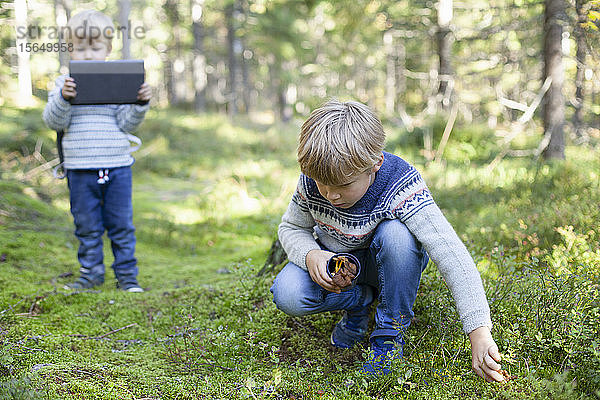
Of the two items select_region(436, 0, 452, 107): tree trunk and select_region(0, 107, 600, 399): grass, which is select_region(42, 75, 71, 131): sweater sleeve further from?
select_region(436, 0, 452, 107): tree trunk

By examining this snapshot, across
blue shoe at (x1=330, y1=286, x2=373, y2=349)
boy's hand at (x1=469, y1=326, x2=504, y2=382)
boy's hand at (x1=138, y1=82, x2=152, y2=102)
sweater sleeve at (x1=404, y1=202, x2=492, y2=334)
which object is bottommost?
blue shoe at (x1=330, y1=286, x2=373, y2=349)

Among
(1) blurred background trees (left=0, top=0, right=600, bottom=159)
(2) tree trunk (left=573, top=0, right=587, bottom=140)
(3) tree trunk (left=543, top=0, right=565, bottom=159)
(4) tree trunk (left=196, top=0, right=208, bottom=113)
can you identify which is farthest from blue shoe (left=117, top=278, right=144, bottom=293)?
(4) tree trunk (left=196, top=0, right=208, bottom=113)

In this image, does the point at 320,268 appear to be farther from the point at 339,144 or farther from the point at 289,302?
the point at 339,144

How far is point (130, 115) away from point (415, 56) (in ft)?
48.3

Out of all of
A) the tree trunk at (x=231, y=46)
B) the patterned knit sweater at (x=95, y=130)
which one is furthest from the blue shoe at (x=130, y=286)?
the tree trunk at (x=231, y=46)

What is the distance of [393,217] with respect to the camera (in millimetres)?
2256

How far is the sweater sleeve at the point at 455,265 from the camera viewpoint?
77.4 inches

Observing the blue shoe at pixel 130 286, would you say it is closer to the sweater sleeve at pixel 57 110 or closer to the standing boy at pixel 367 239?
the sweater sleeve at pixel 57 110

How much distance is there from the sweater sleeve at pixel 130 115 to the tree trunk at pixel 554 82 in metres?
5.46

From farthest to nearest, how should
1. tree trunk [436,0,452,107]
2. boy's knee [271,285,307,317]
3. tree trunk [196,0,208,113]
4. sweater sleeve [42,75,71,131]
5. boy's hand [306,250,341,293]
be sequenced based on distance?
1. tree trunk [196,0,208,113]
2. tree trunk [436,0,452,107]
3. sweater sleeve [42,75,71,131]
4. boy's knee [271,285,307,317]
5. boy's hand [306,250,341,293]

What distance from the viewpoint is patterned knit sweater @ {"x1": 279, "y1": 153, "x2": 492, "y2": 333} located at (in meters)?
2.01

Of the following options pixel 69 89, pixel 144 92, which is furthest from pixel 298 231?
pixel 69 89

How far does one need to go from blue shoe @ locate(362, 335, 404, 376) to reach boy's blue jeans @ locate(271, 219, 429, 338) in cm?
4

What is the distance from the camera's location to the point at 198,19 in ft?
63.0
